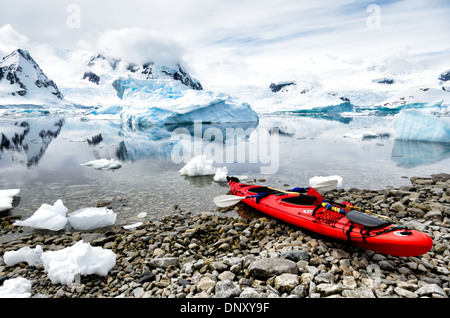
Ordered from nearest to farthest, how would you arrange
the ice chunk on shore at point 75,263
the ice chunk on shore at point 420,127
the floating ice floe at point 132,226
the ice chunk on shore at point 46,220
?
1. the ice chunk on shore at point 75,263
2. the ice chunk on shore at point 46,220
3. the floating ice floe at point 132,226
4. the ice chunk on shore at point 420,127

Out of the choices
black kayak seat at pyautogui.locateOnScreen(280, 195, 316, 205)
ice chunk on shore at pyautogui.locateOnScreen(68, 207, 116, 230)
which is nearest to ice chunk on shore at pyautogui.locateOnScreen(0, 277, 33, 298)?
ice chunk on shore at pyautogui.locateOnScreen(68, 207, 116, 230)

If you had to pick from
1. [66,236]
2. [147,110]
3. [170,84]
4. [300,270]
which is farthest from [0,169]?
[170,84]

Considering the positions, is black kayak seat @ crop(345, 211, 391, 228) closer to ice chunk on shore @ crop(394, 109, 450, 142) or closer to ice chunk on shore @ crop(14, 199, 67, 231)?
ice chunk on shore @ crop(14, 199, 67, 231)

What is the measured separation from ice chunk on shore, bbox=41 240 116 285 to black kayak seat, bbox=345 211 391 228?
3.47 meters

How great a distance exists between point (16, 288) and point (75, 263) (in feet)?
2.10

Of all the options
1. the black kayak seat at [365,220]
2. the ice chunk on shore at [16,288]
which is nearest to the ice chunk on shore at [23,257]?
the ice chunk on shore at [16,288]

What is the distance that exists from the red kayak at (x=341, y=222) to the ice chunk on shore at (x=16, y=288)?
3.94 metres

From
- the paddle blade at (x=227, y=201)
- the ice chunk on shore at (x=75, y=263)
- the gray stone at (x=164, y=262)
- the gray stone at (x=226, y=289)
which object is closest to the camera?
the gray stone at (x=226, y=289)

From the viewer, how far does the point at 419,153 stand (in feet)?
48.5

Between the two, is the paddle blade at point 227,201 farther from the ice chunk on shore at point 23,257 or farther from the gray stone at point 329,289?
the ice chunk on shore at point 23,257

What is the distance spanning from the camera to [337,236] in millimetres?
4180

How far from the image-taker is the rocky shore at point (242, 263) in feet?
10.1
